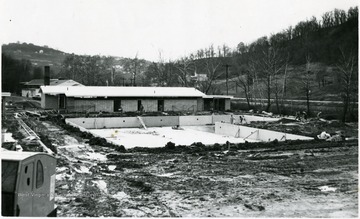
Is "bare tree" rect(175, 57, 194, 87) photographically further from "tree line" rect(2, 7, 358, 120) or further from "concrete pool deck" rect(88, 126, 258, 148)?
"concrete pool deck" rect(88, 126, 258, 148)

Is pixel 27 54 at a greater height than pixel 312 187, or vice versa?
pixel 27 54

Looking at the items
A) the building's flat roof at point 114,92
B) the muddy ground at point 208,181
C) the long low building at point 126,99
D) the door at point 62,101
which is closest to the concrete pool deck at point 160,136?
the muddy ground at point 208,181

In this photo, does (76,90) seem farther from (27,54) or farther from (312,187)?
(27,54)

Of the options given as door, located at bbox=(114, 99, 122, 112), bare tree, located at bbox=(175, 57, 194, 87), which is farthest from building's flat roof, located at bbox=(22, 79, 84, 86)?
door, located at bbox=(114, 99, 122, 112)

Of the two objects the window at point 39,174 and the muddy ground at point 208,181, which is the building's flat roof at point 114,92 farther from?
the window at point 39,174

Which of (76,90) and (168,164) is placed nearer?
(168,164)

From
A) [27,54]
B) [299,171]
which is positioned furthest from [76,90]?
[27,54]
